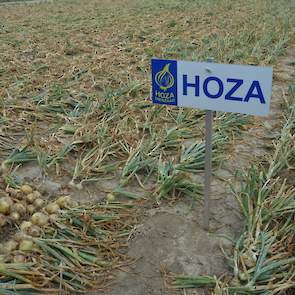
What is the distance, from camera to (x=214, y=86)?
2074mm

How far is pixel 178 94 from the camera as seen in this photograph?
7.21 feet

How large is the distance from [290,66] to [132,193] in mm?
4293

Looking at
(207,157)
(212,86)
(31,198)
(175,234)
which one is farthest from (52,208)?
(212,86)

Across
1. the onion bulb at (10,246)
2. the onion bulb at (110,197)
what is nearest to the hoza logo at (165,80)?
the onion bulb at (110,197)

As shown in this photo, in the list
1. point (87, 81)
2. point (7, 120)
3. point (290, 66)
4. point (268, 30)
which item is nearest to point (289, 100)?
point (290, 66)

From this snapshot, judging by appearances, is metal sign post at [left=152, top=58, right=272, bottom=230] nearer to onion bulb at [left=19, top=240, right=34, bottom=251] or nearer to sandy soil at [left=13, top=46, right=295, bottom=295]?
sandy soil at [left=13, top=46, right=295, bottom=295]

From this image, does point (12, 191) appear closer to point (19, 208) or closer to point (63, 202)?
point (19, 208)

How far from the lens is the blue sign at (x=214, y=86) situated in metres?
1.97

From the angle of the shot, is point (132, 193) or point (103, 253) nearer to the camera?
point (103, 253)

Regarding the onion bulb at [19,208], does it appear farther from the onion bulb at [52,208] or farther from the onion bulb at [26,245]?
the onion bulb at [26,245]

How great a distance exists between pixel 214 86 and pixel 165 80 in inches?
11.0

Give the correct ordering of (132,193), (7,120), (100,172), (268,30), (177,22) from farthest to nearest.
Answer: (177,22)
(268,30)
(7,120)
(100,172)
(132,193)

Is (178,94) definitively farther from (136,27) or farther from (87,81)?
(136,27)

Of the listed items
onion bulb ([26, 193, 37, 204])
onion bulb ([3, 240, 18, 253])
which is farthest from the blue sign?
onion bulb ([3, 240, 18, 253])
